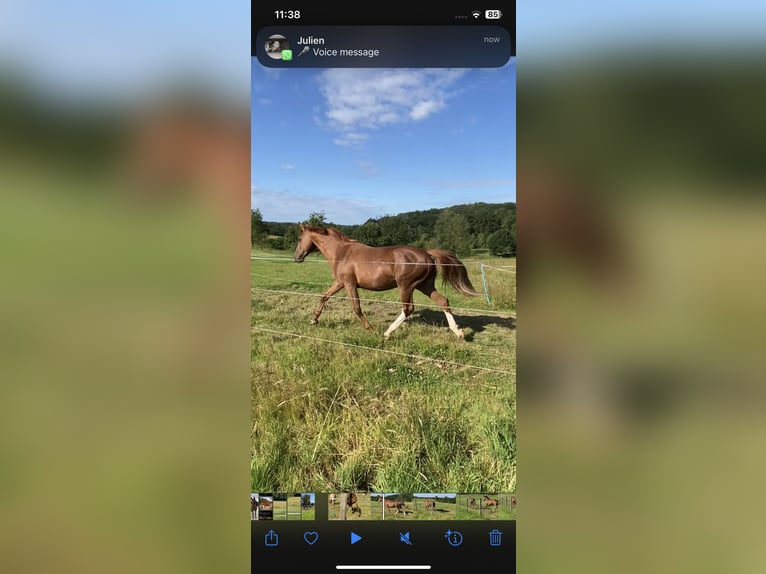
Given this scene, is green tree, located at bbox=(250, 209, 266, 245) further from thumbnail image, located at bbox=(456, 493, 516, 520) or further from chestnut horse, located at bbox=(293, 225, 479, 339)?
thumbnail image, located at bbox=(456, 493, 516, 520)

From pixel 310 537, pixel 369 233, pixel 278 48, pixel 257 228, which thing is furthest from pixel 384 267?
pixel 310 537

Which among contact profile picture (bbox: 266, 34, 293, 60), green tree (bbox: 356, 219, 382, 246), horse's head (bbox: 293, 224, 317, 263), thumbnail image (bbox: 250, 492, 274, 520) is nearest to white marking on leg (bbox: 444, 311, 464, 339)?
green tree (bbox: 356, 219, 382, 246)

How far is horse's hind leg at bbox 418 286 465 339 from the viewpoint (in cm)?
116

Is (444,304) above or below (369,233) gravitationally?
below

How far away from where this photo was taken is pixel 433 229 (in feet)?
3.67

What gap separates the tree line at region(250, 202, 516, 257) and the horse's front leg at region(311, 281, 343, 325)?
0.15 metres
